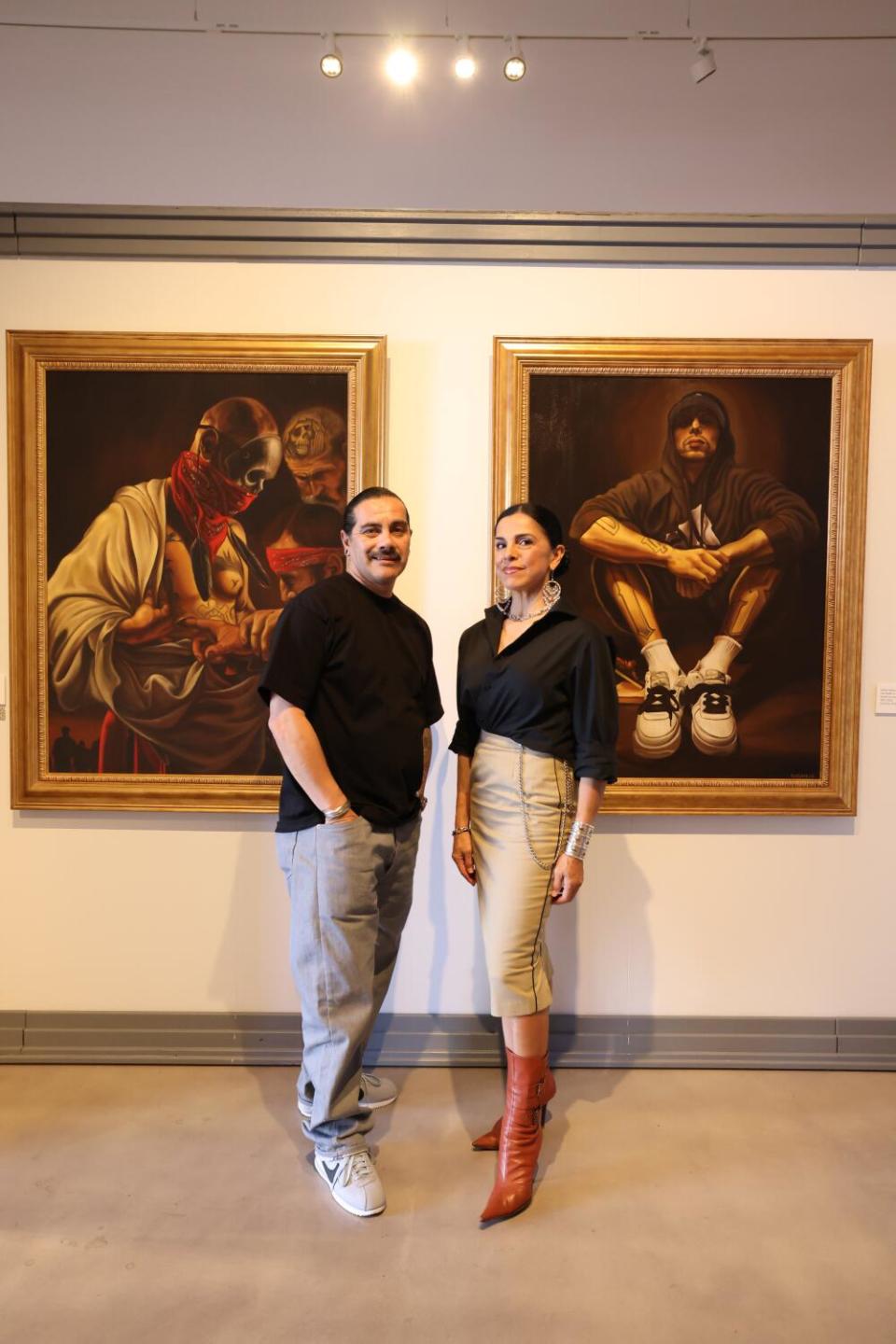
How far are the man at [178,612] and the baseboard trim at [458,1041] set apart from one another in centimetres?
97

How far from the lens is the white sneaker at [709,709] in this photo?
9.98ft

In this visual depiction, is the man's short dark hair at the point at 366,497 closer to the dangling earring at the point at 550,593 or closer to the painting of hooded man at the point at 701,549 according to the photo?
the dangling earring at the point at 550,593

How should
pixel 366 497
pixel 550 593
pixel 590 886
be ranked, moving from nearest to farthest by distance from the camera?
pixel 366 497, pixel 550 593, pixel 590 886

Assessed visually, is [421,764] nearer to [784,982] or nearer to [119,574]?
[119,574]

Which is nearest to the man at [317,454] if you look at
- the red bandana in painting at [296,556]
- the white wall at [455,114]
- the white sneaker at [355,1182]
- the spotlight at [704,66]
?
the red bandana in painting at [296,556]

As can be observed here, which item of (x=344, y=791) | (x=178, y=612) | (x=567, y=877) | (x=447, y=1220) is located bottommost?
(x=447, y=1220)

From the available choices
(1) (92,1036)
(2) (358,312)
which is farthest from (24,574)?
(1) (92,1036)

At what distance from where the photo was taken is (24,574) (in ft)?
9.86

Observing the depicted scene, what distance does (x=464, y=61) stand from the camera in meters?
2.80

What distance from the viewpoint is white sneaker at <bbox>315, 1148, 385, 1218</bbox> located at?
2236 millimetres

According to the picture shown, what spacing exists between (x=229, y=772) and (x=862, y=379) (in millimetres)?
2640

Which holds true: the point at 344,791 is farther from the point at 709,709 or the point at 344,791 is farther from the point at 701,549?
the point at 701,549

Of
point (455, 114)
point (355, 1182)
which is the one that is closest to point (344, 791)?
point (355, 1182)

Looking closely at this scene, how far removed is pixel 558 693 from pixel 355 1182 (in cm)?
142
